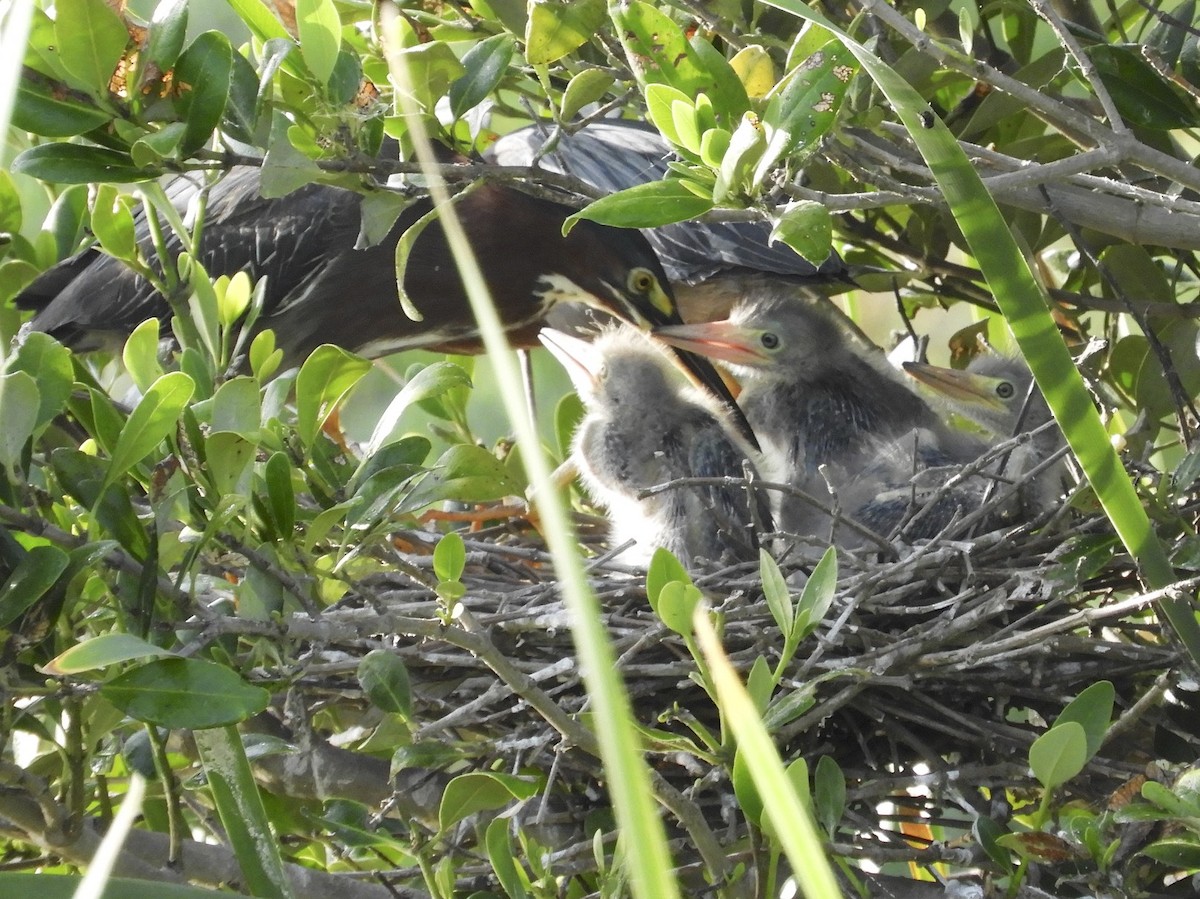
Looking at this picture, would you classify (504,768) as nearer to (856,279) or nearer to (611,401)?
(611,401)

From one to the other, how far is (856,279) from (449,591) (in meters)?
1.27

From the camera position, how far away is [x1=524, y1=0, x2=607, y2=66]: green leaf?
1058 millimetres

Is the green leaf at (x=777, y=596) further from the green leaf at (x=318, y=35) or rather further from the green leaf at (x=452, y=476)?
the green leaf at (x=318, y=35)

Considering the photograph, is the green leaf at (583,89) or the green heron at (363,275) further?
the green heron at (363,275)

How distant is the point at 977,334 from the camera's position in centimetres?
214

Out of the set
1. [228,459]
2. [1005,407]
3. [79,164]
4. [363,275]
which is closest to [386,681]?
[228,459]

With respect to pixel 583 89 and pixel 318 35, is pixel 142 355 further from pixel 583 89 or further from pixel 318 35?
pixel 583 89

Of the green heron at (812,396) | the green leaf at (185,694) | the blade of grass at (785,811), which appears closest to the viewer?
the blade of grass at (785,811)

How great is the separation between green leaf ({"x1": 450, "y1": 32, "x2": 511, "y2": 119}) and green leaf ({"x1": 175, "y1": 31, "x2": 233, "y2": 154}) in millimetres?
202

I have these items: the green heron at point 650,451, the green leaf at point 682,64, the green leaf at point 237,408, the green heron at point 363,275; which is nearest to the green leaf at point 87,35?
the green leaf at point 237,408

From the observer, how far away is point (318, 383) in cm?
104

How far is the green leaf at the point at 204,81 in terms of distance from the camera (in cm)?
95

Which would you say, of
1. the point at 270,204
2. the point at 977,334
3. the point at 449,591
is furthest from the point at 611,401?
the point at 449,591

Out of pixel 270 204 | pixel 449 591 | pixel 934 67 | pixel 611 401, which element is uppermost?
pixel 934 67
